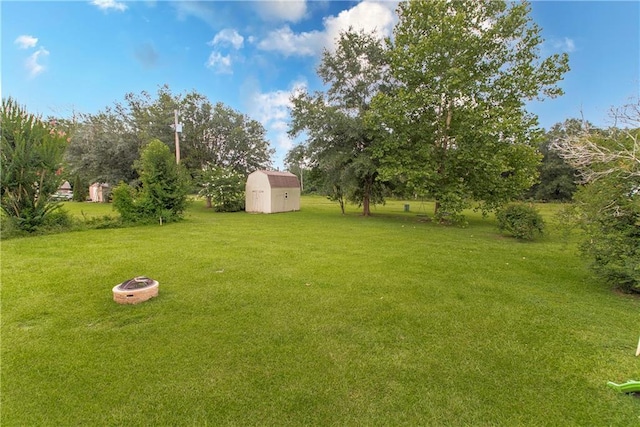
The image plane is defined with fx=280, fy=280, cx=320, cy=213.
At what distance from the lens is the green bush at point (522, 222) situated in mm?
9352

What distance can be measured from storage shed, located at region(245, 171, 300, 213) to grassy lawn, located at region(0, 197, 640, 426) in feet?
39.2

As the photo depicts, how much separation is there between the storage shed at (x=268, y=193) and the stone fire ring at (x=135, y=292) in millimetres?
13723

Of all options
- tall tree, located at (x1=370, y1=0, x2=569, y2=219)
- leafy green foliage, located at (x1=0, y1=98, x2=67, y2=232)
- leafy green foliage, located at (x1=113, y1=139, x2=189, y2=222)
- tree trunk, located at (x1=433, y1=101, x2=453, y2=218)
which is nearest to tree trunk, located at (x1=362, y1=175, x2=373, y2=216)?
tall tree, located at (x1=370, y1=0, x2=569, y2=219)

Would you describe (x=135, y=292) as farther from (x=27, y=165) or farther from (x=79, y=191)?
(x=79, y=191)

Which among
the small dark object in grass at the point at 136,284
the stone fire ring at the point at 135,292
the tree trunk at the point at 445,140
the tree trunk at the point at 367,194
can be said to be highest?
the tree trunk at the point at 445,140

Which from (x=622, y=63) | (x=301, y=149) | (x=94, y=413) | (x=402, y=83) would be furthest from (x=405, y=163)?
(x=94, y=413)

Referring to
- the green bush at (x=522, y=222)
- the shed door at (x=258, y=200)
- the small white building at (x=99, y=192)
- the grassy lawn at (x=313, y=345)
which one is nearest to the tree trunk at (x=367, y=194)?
Result: the shed door at (x=258, y=200)

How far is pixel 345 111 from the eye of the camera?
15.2 metres

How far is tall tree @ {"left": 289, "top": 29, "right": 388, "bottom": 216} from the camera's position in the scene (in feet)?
46.1

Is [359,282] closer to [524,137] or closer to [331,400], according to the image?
[331,400]

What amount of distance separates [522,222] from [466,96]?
20.0 ft

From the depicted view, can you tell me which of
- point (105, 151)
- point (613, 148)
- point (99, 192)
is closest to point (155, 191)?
point (105, 151)

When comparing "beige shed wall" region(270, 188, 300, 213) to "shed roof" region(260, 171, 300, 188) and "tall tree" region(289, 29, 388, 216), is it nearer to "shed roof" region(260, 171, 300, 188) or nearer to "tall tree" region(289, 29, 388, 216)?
"shed roof" region(260, 171, 300, 188)

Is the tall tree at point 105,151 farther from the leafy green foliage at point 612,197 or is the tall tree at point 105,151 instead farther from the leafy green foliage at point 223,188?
the leafy green foliage at point 612,197
